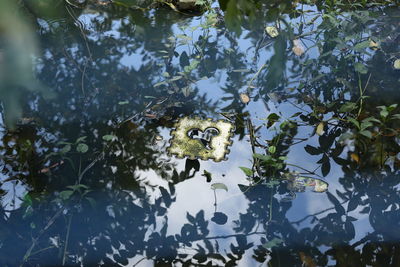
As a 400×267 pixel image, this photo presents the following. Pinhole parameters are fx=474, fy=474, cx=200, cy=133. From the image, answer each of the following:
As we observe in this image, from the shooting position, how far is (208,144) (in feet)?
5.30

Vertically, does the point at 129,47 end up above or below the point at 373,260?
above

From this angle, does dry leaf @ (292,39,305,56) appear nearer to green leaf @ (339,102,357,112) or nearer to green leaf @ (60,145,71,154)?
green leaf @ (339,102,357,112)

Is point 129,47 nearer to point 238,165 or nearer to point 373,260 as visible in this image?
point 238,165

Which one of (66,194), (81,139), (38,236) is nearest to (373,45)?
(81,139)

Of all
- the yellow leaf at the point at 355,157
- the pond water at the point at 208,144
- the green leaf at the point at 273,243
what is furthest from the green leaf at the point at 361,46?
the green leaf at the point at 273,243

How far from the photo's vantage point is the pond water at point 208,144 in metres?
1.26

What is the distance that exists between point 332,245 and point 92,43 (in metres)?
1.39

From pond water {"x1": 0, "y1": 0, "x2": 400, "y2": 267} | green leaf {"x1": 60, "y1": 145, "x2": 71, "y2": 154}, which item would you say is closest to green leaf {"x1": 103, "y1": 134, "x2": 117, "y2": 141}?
pond water {"x1": 0, "y1": 0, "x2": 400, "y2": 267}

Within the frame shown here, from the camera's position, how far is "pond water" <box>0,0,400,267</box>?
1256 mm

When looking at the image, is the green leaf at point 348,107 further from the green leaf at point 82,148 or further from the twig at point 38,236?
the twig at point 38,236

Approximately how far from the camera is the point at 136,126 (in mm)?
1693

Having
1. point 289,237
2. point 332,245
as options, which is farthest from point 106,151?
point 332,245

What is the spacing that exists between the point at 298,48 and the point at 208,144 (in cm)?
71

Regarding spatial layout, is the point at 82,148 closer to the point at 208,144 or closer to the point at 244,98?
the point at 208,144
